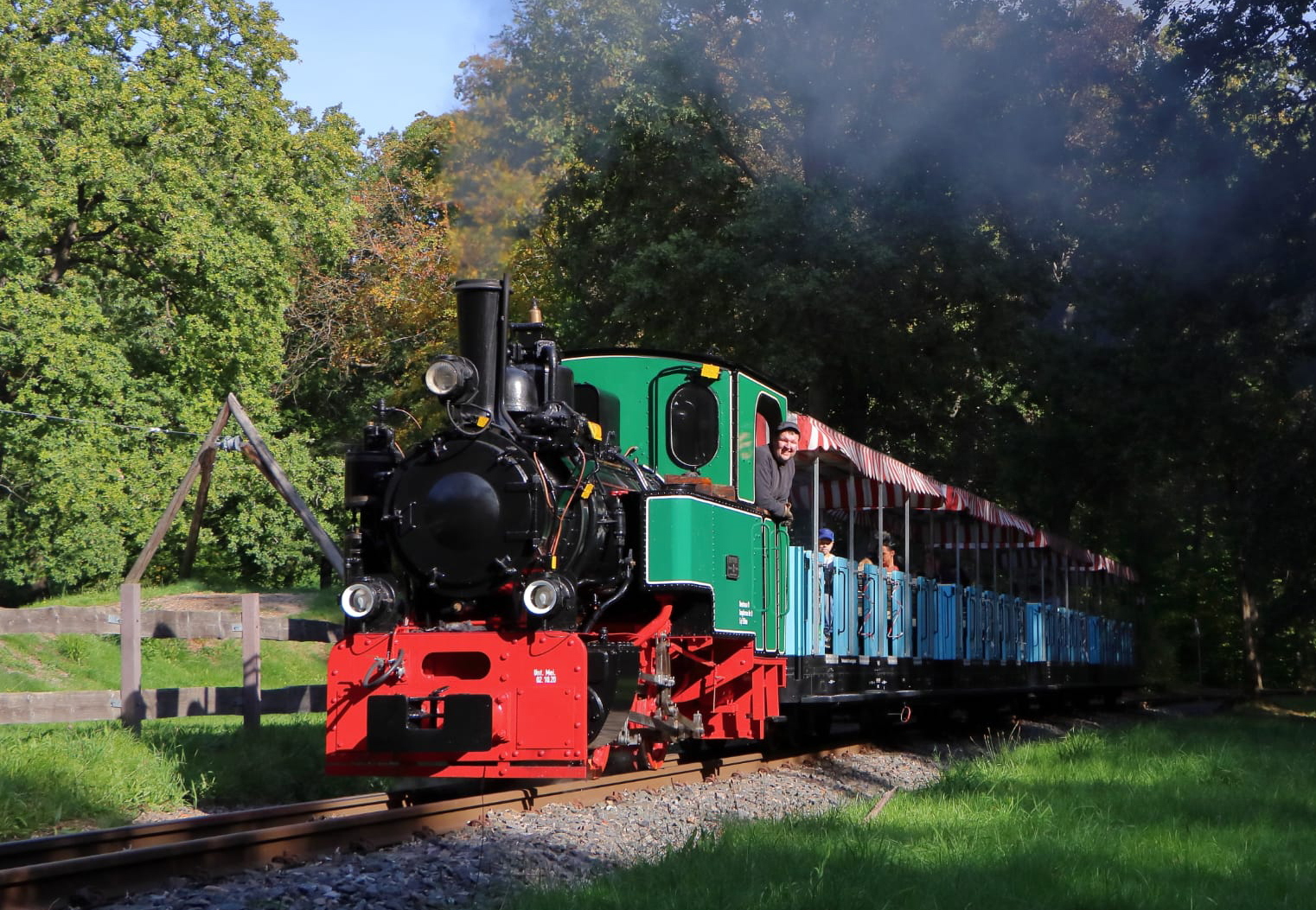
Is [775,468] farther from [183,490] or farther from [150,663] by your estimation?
[150,663]

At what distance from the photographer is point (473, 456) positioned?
809cm

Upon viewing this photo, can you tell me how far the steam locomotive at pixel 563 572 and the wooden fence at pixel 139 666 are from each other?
181cm

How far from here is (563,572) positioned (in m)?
8.03

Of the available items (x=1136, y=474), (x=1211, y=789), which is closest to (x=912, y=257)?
(x=1136, y=474)

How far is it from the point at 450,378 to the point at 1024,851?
3960 mm

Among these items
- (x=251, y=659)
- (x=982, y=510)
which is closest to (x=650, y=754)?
(x=251, y=659)

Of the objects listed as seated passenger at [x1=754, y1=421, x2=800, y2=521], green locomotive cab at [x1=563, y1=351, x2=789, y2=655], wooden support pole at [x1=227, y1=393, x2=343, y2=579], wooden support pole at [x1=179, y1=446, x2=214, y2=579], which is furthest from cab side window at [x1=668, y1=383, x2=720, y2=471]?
wooden support pole at [x1=179, y1=446, x2=214, y2=579]

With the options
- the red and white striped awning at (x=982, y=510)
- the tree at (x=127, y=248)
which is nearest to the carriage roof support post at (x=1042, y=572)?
the red and white striped awning at (x=982, y=510)

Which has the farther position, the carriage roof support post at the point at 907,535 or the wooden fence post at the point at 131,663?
the carriage roof support post at the point at 907,535

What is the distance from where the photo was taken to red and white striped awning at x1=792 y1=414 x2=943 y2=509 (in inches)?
413

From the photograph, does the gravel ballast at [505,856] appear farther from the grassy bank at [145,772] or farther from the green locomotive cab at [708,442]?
the grassy bank at [145,772]

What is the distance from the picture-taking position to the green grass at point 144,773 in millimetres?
7461

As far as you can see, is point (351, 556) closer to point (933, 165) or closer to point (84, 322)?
point (933, 165)

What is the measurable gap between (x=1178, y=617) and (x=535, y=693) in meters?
32.5
